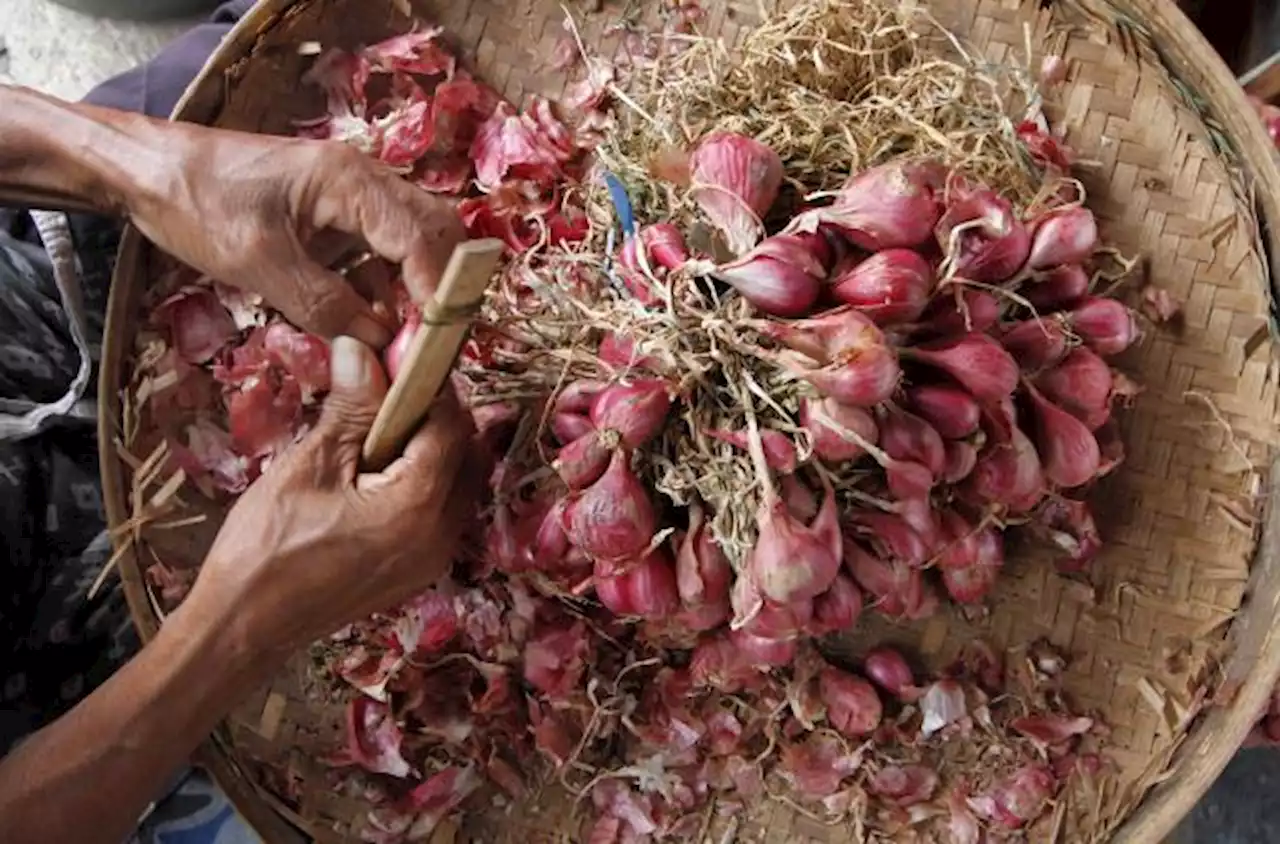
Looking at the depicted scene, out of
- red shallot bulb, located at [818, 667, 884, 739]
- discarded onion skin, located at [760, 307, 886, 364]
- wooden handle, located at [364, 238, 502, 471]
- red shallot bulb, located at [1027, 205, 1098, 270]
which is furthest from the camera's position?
red shallot bulb, located at [818, 667, 884, 739]

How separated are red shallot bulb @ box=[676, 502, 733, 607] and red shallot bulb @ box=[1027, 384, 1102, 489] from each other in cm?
23

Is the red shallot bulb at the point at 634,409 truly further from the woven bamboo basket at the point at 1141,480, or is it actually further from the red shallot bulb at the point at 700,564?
the woven bamboo basket at the point at 1141,480

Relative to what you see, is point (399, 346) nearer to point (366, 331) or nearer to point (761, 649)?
point (366, 331)

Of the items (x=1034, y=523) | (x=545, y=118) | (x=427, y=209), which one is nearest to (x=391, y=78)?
(x=545, y=118)

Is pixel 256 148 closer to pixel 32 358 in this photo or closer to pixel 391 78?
pixel 391 78

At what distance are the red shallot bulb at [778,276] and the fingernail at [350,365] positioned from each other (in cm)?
22

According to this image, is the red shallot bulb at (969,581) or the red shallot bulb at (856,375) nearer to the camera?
the red shallot bulb at (856,375)

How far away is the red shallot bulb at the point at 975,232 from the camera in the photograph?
0.84m

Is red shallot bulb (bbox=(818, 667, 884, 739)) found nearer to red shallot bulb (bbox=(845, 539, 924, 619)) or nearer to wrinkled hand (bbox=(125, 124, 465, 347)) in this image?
red shallot bulb (bbox=(845, 539, 924, 619))

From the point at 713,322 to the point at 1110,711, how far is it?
454mm

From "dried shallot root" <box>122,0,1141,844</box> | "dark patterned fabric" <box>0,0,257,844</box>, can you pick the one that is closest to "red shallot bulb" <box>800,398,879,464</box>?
"dried shallot root" <box>122,0,1141,844</box>

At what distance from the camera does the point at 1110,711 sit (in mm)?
1007

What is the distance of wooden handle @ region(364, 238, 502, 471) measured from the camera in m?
0.67

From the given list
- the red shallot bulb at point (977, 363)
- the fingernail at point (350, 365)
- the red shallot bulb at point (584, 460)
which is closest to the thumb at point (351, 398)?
the fingernail at point (350, 365)
